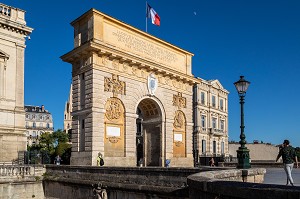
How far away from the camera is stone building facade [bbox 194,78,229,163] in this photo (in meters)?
51.5

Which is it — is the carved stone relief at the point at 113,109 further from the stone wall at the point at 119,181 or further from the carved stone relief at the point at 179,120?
the carved stone relief at the point at 179,120

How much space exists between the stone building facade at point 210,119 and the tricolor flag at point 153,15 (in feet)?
77.8

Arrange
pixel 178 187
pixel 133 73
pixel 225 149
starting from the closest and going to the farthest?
pixel 178 187
pixel 133 73
pixel 225 149

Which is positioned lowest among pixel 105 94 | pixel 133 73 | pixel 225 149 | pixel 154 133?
pixel 225 149

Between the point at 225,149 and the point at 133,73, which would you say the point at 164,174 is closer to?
the point at 133,73

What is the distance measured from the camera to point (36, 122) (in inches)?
3418

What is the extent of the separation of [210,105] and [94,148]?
3568cm

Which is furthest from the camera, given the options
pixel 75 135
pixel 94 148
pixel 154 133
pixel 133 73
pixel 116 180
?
pixel 154 133

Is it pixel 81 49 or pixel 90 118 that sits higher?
pixel 81 49

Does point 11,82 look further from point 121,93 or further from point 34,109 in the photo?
point 34,109

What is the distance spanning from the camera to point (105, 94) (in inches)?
896

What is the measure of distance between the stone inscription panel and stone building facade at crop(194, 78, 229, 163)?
22282 mm

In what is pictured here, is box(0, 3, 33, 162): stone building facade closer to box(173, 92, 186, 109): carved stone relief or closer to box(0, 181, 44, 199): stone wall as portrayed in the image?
box(0, 181, 44, 199): stone wall

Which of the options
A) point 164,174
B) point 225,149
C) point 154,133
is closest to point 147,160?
point 154,133
